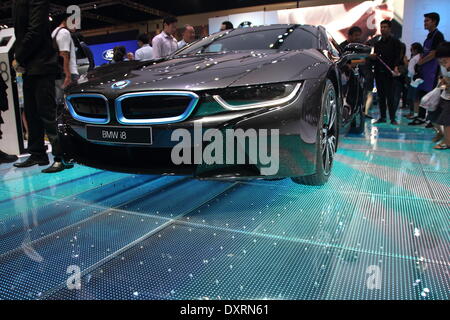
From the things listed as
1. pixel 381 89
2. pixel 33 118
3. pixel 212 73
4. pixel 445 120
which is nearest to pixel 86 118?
pixel 212 73

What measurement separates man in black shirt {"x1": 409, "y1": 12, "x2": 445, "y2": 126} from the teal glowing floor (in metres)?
3.42

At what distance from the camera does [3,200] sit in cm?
244

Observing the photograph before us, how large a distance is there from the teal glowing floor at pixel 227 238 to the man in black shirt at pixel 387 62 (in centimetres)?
337

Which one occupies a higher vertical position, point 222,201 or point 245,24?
point 245,24

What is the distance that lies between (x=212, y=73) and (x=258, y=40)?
1.04 meters

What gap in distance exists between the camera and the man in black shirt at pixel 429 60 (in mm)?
5406

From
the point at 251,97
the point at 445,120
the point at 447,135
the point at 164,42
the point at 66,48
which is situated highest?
the point at 164,42

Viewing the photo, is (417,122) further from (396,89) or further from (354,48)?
(354,48)

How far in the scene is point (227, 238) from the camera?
175cm

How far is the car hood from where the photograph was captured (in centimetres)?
185

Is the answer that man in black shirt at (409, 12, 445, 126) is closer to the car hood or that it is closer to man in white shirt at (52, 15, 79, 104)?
the car hood

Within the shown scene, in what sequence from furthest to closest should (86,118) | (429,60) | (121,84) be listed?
(429,60)
(86,118)
(121,84)

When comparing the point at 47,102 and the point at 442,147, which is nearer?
the point at 47,102

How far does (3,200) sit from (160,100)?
4.65 feet
